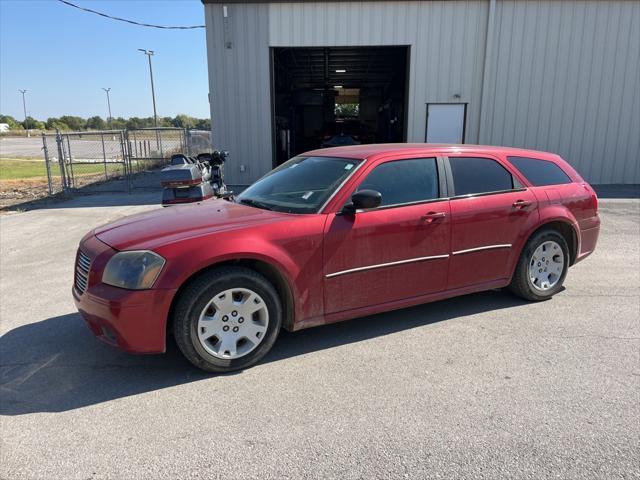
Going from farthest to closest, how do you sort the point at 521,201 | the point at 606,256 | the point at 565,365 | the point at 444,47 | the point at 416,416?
the point at 444,47, the point at 606,256, the point at 521,201, the point at 565,365, the point at 416,416

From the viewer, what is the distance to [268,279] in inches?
142

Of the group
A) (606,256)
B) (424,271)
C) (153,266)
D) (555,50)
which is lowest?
(606,256)

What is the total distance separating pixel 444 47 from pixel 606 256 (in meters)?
8.78

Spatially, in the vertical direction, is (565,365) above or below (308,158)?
below

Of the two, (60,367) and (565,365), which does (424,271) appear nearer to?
(565,365)

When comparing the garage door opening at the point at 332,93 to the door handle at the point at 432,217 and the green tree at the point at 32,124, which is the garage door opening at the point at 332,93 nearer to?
the door handle at the point at 432,217

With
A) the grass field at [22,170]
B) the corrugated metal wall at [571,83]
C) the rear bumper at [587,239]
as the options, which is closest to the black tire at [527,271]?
the rear bumper at [587,239]

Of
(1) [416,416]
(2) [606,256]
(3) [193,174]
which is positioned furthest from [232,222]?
(2) [606,256]

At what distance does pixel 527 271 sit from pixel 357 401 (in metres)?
2.54

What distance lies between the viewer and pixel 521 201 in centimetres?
450

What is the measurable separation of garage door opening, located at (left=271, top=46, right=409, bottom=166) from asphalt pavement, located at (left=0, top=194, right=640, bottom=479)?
10841mm

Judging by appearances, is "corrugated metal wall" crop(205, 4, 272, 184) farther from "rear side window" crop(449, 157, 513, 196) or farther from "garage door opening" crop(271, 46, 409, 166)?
"rear side window" crop(449, 157, 513, 196)

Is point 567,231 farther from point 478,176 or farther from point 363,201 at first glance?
point 363,201

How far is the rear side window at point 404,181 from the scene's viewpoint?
3.95 meters
